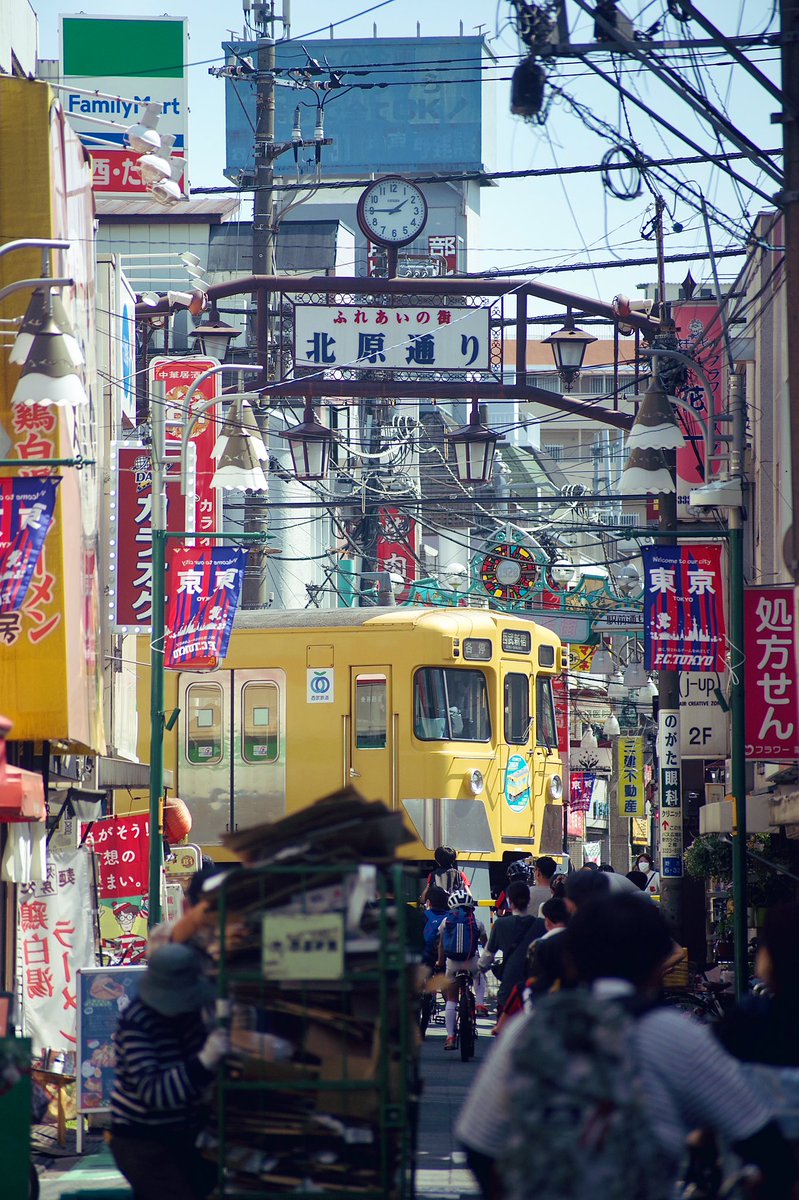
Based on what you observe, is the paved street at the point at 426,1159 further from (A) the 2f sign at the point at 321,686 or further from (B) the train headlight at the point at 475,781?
(A) the 2f sign at the point at 321,686

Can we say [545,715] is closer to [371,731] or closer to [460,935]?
[371,731]

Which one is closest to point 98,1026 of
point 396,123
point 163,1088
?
point 163,1088

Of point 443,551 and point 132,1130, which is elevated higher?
point 443,551

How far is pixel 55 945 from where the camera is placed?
41.8ft

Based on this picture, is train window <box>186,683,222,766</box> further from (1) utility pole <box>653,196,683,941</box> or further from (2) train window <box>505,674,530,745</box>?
(1) utility pole <box>653,196,683,941</box>

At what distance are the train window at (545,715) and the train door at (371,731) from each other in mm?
2610

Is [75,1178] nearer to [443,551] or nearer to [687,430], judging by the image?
[687,430]

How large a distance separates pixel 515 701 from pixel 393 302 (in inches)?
231

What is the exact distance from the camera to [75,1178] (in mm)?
10211

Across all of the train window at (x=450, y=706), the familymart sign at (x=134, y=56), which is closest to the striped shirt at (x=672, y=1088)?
the train window at (x=450, y=706)

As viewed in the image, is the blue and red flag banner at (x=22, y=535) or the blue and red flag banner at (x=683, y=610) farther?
the blue and red flag banner at (x=683, y=610)

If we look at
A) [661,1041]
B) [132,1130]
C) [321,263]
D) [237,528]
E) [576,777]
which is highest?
[321,263]

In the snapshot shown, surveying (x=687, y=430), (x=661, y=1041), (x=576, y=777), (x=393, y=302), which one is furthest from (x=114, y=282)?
(x=576, y=777)

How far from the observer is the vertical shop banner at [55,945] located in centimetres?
1255
